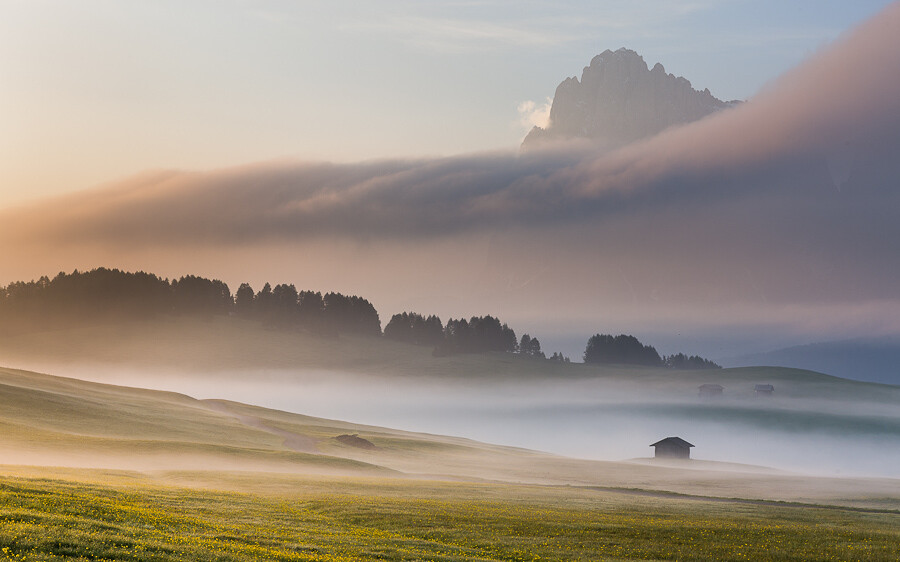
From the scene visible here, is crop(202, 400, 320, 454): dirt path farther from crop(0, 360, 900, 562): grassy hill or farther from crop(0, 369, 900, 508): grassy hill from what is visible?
crop(0, 360, 900, 562): grassy hill

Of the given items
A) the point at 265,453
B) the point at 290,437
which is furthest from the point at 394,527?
the point at 290,437

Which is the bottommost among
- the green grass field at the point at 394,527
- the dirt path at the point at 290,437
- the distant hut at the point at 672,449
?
the dirt path at the point at 290,437

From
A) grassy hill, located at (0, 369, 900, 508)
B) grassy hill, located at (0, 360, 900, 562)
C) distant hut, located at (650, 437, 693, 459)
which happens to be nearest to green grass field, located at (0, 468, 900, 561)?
grassy hill, located at (0, 360, 900, 562)

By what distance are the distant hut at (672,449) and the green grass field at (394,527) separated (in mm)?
110700

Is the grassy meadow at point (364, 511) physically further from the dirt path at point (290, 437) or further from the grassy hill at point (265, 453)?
the dirt path at point (290, 437)

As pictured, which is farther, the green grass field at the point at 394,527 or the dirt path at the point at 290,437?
the dirt path at the point at 290,437

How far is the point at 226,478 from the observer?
77.3m

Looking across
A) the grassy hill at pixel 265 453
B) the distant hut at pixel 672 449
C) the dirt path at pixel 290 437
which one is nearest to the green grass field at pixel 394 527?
the grassy hill at pixel 265 453

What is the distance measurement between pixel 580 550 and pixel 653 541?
5.82 meters

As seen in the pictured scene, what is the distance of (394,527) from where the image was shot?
47344 millimetres

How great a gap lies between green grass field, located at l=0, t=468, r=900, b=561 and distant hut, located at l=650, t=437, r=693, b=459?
111 meters

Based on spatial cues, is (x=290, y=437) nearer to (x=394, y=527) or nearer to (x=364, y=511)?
(x=364, y=511)

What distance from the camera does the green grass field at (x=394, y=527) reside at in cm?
3216

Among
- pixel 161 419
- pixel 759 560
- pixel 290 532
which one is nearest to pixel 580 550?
pixel 759 560
